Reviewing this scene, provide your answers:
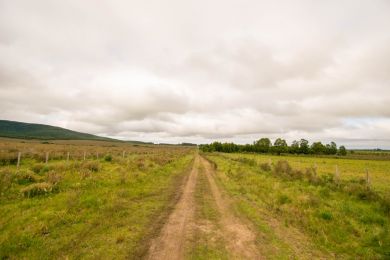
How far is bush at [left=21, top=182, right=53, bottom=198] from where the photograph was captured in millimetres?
11969

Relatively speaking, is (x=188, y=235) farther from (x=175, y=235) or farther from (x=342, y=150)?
(x=342, y=150)

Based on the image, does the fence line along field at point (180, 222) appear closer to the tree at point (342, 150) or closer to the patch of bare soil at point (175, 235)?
the patch of bare soil at point (175, 235)

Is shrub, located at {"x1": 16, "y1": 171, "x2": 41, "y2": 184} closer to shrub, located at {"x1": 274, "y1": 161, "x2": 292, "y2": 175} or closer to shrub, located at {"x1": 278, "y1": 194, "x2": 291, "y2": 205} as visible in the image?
shrub, located at {"x1": 278, "y1": 194, "x2": 291, "y2": 205}

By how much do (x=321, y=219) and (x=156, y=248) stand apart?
25.1 ft

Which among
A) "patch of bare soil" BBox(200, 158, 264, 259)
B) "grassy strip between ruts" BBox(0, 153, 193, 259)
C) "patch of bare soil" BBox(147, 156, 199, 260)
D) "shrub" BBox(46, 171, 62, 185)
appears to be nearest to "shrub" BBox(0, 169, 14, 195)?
"grassy strip between ruts" BBox(0, 153, 193, 259)

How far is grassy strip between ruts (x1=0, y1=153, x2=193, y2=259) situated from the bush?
1.13 ft

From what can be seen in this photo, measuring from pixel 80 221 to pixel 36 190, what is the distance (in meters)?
5.10

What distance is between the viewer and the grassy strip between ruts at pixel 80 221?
6773 mm

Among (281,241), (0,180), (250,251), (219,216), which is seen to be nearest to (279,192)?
(219,216)

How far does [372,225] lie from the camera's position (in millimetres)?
9789

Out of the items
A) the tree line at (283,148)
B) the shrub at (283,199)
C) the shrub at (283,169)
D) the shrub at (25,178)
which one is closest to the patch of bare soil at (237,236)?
the shrub at (283,199)

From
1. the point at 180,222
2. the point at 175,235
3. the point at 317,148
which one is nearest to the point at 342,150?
the point at 317,148

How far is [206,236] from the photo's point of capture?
8070 mm

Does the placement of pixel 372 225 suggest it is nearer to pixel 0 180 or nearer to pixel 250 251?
pixel 250 251
